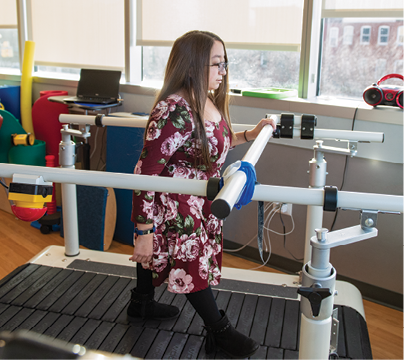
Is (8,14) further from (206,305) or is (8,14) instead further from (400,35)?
(206,305)

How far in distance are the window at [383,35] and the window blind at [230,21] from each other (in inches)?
18.8

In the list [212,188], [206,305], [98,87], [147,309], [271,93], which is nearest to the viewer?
[212,188]

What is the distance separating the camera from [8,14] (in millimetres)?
4734

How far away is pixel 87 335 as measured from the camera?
6.43 feet

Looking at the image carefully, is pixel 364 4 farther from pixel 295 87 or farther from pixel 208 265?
pixel 208 265

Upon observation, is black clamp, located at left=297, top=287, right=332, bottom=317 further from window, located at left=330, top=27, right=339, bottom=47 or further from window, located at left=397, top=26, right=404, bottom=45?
window, located at left=330, top=27, right=339, bottom=47

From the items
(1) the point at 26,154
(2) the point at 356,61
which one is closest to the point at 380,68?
(2) the point at 356,61

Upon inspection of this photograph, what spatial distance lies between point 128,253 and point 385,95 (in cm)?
201

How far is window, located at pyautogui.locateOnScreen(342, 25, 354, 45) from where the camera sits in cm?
264

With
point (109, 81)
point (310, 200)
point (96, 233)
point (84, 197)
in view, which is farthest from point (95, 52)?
point (310, 200)

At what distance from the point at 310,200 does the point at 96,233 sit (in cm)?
248

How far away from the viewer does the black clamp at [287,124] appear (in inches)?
78.2

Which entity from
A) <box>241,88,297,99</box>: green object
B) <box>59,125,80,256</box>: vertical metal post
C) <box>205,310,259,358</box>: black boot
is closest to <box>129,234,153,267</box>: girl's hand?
<box>205,310,259,358</box>: black boot

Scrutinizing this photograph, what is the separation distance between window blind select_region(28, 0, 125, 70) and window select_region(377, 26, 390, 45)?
212 cm
